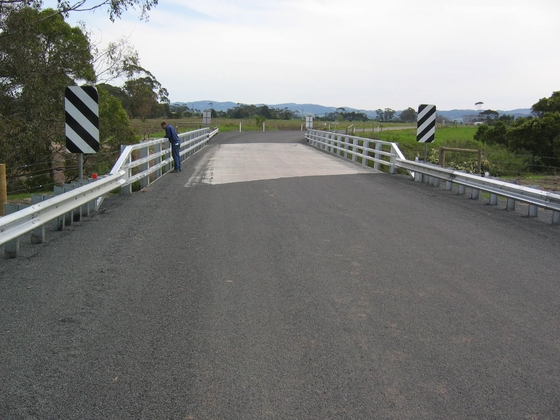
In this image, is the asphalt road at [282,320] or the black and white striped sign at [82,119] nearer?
the asphalt road at [282,320]

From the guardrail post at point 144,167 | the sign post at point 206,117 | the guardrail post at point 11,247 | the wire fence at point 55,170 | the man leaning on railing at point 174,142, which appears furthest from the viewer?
the sign post at point 206,117

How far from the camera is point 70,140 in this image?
35.4ft

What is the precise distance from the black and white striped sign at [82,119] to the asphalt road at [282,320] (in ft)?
6.53

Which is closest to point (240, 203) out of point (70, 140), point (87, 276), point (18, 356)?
point (70, 140)

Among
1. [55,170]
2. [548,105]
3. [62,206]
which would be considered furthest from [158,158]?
[548,105]

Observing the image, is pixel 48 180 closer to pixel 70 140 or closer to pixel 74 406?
pixel 70 140

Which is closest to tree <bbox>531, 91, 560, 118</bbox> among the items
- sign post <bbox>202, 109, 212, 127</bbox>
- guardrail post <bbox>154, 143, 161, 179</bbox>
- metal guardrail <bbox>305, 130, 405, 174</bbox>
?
Answer: metal guardrail <bbox>305, 130, 405, 174</bbox>

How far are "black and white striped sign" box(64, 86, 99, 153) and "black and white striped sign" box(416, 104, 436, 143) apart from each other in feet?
32.4

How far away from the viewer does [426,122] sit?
56.2 ft

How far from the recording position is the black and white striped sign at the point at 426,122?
56.3 feet

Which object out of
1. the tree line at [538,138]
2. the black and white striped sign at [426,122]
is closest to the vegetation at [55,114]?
the tree line at [538,138]

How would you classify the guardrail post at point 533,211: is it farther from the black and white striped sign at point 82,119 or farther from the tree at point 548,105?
the tree at point 548,105

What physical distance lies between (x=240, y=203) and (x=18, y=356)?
7.24 meters

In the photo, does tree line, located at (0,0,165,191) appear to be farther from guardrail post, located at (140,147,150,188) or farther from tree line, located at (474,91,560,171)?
tree line, located at (474,91,560,171)
